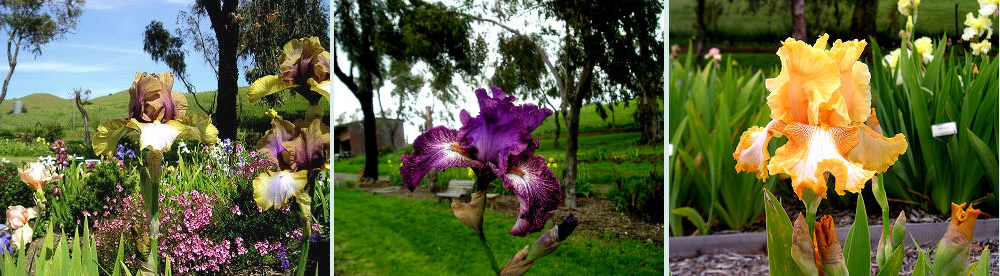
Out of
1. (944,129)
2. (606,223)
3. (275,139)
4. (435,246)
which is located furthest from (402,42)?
(944,129)

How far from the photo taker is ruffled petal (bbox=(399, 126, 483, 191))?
2629mm

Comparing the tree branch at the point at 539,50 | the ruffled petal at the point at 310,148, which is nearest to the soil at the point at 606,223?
the tree branch at the point at 539,50

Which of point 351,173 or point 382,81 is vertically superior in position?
point 382,81

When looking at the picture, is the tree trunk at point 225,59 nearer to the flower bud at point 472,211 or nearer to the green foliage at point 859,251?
the flower bud at point 472,211

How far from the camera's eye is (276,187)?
2846 millimetres

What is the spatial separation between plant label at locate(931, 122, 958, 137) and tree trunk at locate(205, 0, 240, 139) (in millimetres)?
2730

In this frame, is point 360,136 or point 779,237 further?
point 360,136

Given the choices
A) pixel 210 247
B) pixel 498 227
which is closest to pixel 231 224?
pixel 210 247

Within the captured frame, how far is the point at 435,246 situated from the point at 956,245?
200 centimetres

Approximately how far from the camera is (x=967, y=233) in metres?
1.52

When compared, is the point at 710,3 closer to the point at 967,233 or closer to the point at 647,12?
the point at 647,12

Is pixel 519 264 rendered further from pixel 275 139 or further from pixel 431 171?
pixel 275 139

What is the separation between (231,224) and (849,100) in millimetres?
2351

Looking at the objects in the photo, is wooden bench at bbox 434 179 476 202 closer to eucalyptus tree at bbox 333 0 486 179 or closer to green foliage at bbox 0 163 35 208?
eucalyptus tree at bbox 333 0 486 179
